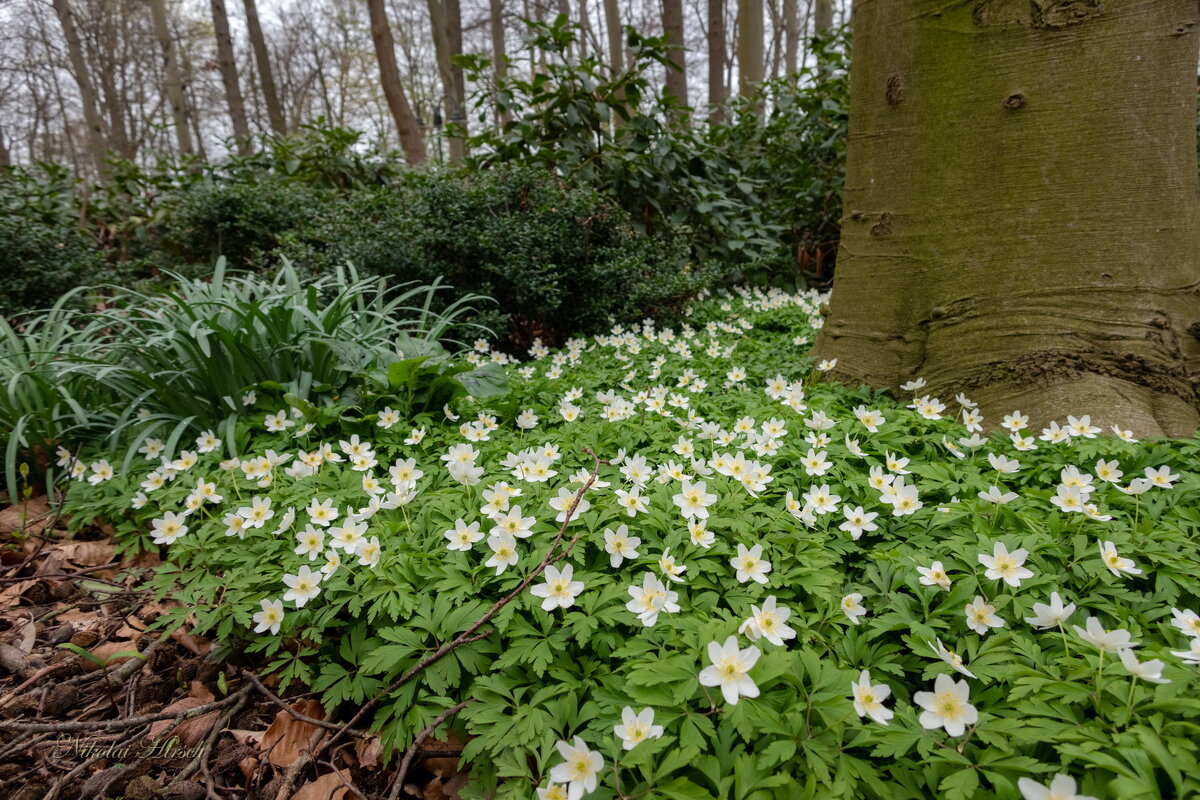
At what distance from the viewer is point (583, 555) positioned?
62.7 inches

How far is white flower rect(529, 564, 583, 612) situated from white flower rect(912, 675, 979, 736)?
726mm

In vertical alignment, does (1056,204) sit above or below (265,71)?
below

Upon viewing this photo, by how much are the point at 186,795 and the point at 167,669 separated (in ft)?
1.88

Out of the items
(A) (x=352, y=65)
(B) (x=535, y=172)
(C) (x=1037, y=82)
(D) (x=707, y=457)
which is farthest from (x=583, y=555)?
(A) (x=352, y=65)

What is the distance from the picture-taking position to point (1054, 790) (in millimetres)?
929

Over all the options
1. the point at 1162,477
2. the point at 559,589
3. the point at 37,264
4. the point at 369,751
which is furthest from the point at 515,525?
the point at 37,264

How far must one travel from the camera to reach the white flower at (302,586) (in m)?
1.60

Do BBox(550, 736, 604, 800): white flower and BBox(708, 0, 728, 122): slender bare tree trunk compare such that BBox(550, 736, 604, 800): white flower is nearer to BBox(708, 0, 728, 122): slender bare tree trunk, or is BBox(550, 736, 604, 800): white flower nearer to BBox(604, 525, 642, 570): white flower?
BBox(604, 525, 642, 570): white flower

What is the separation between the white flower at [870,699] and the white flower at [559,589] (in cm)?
61

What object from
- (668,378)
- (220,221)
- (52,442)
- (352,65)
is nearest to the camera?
(52,442)

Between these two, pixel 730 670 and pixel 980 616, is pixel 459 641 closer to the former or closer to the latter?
pixel 730 670

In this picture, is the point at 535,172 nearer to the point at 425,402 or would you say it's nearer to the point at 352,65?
the point at 425,402

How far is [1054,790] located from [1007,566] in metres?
0.59

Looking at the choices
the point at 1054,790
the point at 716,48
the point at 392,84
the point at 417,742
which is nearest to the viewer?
the point at 1054,790
